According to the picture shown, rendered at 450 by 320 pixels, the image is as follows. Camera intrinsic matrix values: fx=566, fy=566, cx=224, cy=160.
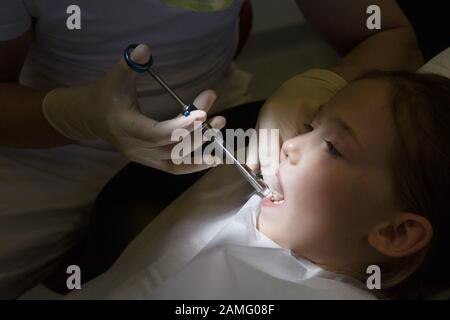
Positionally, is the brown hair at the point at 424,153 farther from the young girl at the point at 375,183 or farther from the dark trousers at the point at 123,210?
the dark trousers at the point at 123,210

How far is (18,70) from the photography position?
1.08 metres

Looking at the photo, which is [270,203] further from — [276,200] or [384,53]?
[384,53]

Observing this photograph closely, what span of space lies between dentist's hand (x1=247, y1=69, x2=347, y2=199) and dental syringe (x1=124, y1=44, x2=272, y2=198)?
0.02 meters

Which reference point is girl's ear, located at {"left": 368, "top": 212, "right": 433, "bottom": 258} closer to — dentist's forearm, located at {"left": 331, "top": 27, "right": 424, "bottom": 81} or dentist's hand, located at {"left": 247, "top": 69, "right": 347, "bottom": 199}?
dentist's hand, located at {"left": 247, "top": 69, "right": 347, "bottom": 199}

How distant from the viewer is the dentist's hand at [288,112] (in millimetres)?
1051

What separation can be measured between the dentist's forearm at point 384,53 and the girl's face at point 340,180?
22cm

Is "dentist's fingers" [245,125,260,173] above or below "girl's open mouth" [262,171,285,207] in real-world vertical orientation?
above

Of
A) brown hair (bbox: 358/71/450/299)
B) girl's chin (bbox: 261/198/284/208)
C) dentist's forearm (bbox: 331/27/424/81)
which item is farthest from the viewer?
dentist's forearm (bbox: 331/27/424/81)

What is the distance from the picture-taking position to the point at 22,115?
3.43 ft

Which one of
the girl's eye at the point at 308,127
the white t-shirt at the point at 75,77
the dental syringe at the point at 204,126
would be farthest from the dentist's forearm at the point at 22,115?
the girl's eye at the point at 308,127

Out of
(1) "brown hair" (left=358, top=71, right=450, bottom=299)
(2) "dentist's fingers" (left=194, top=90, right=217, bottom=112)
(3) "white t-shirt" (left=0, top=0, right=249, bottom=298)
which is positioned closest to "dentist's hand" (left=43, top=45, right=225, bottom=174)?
(2) "dentist's fingers" (left=194, top=90, right=217, bottom=112)

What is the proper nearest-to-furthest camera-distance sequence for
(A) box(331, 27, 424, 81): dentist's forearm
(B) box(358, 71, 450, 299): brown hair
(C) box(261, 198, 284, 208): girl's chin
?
(B) box(358, 71, 450, 299): brown hair < (C) box(261, 198, 284, 208): girl's chin < (A) box(331, 27, 424, 81): dentist's forearm

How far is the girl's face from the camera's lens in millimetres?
932

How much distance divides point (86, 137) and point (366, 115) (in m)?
0.52
